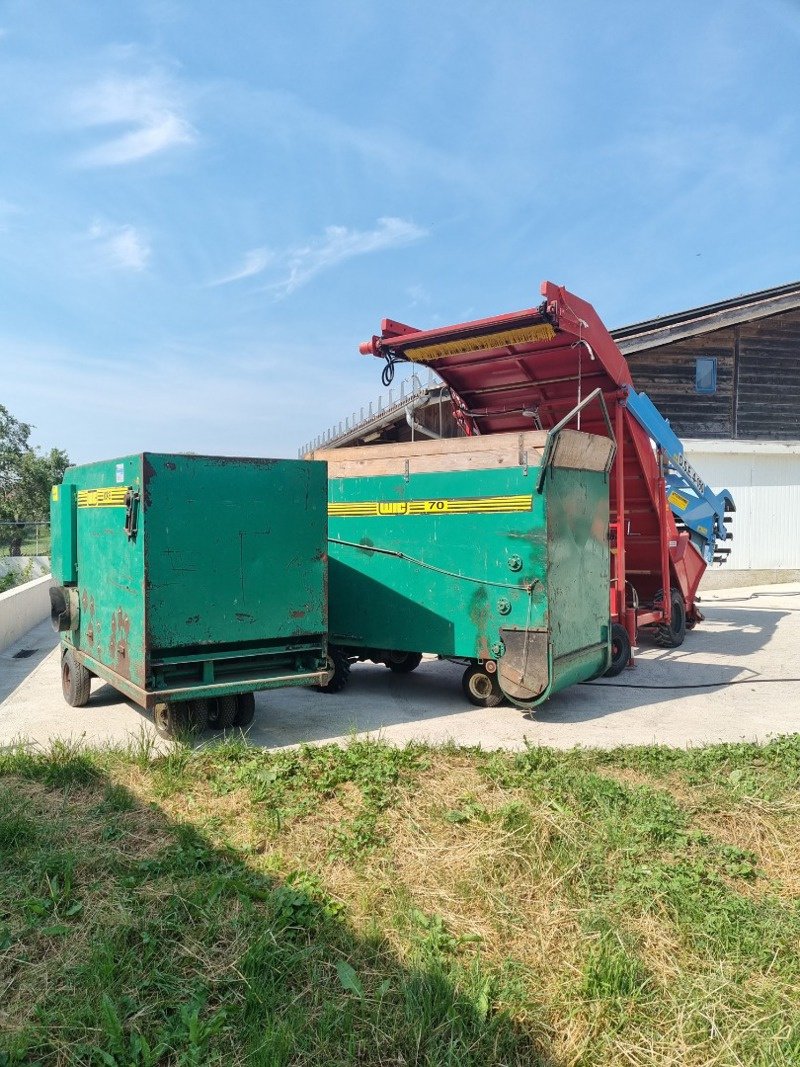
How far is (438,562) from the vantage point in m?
7.61

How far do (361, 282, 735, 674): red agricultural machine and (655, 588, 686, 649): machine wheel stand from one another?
2cm

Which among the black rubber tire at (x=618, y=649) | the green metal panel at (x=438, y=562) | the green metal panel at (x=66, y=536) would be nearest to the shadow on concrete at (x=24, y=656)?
the green metal panel at (x=66, y=536)

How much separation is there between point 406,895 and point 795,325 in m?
19.8

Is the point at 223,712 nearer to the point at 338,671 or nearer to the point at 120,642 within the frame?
the point at 120,642

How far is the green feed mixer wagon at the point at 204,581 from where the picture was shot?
5.84m

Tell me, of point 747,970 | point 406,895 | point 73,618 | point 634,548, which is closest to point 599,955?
point 747,970

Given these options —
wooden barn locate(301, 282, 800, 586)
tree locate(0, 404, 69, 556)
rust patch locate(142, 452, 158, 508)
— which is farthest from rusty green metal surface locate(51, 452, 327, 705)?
tree locate(0, 404, 69, 556)

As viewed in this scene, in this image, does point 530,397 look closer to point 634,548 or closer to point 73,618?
point 634,548

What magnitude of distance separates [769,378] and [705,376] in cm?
172

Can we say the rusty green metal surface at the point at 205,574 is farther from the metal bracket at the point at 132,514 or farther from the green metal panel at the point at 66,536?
the green metal panel at the point at 66,536

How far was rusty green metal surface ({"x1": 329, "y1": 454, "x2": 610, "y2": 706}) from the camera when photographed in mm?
6984

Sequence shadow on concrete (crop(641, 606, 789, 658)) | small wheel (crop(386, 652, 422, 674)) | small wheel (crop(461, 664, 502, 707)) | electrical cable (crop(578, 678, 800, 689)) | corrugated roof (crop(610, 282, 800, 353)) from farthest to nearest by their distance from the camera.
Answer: corrugated roof (crop(610, 282, 800, 353)), shadow on concrete (crop(641, 606, 789, 658)), small wheel (crop(386, 652, 422, 674)), electrical cable (crop(578, 678, 800, 689)), small wheel (crop(461, 664, 502, 707))

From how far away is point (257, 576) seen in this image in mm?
6309

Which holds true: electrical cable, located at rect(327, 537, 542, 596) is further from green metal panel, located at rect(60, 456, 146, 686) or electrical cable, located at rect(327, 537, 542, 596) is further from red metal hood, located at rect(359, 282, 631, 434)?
green metal panel, located at rect(60, 456, 146, 686)
